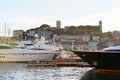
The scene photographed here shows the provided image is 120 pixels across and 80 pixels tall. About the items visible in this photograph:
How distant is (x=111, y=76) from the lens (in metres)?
37.6

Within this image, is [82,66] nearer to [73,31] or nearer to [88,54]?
[88,54]

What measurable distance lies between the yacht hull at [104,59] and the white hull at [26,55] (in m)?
25.2

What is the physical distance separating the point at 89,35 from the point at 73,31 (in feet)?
39.2

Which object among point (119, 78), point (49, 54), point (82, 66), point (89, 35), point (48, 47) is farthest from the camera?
point (89, 35)

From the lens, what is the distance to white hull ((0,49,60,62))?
219 feet

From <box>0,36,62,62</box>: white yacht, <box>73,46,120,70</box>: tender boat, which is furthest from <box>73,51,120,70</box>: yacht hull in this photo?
<box>0,36,62,62</box>: white yacht

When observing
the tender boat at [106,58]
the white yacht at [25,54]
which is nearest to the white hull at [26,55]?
the white yacht at [25,54]

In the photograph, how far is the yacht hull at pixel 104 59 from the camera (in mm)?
39125

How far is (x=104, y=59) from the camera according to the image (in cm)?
4009

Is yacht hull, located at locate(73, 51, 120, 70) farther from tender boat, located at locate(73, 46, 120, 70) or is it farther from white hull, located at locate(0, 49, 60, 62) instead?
white hull, located at locate(0, 49, 60, 62)

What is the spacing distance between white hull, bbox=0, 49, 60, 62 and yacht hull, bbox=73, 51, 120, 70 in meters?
25.2

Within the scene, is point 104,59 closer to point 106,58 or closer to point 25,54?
point 106,58

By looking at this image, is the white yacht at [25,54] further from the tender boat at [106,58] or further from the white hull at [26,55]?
the tender boat at [106,58]

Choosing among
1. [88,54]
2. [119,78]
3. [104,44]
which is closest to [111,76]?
[119,78]
